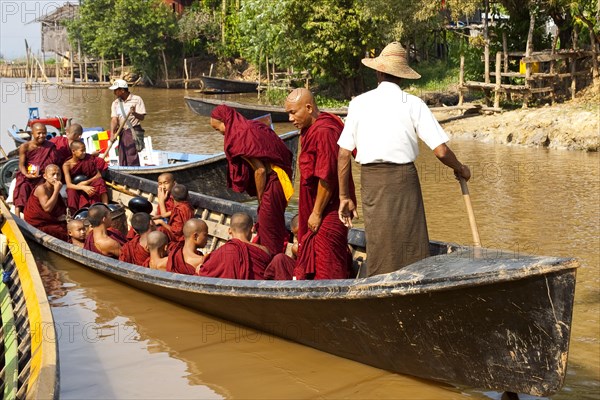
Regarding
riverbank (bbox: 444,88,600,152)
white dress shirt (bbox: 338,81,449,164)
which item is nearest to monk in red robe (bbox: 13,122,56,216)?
white dress shirt (bbox: 338,81,449,164)

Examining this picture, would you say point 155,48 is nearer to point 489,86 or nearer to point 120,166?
point 489,86

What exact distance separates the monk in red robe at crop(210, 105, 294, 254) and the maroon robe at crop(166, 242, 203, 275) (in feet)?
1.92

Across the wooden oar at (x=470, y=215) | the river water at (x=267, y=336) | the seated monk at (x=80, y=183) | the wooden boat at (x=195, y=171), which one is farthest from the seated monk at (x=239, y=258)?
the wooden boat at (x=195, y=171)

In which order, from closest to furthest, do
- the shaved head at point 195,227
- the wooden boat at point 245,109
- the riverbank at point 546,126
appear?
1. the shaved head at point 195,227
2. the riverbank at point 546,126
3. the wooden boat at point 245,109

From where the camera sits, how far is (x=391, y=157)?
15.3 feet

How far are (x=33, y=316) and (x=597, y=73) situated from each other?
1442 centimetres

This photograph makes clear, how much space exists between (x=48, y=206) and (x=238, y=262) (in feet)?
10.5

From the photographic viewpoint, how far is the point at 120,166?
10367 mm

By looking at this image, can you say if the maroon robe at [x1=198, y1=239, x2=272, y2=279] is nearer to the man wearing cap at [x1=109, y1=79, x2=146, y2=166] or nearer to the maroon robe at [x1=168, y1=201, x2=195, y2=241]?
the maroon robe at [x1=168, y1=201, x2=195, y2=241]

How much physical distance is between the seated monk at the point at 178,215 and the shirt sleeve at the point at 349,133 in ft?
9.59

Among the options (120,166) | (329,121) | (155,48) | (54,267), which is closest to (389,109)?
(329,121)

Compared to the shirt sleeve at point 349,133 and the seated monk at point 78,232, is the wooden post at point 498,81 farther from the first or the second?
the shirt sleeve at point 349,133

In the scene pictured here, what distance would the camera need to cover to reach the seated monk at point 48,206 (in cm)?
824

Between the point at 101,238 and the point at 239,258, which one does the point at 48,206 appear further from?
the point at 239,258
